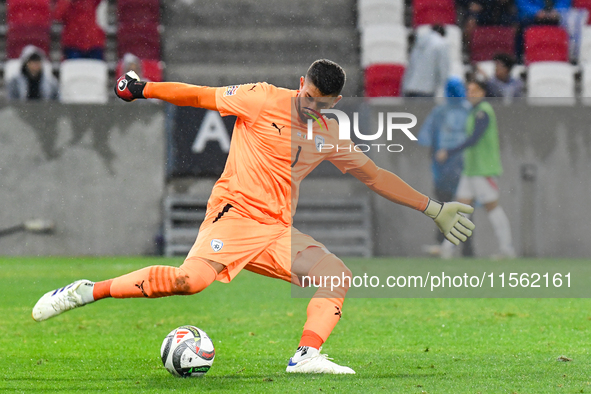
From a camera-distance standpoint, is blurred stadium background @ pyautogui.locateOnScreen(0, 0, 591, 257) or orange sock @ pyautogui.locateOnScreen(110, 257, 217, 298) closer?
orange sock @ pyautogui.locateOnScreen(110, 257, 217, 298)

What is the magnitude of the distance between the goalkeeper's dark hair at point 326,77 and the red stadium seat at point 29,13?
11.3 meters

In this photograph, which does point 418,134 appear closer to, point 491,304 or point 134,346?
point 491,304

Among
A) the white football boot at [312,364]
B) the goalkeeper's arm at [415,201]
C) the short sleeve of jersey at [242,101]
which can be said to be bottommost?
the white football boot at [312,364]

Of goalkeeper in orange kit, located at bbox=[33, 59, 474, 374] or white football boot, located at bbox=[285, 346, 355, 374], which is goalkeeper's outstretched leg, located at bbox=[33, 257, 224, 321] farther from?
white football boot, located at bbox=[285, 346, 355, 374]

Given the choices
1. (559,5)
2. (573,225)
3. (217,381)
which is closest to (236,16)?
(559,5)

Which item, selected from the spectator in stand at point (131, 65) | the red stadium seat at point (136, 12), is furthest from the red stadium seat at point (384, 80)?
the red stadium seat at point (136, 12)

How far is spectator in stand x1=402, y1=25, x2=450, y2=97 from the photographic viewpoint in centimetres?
1373

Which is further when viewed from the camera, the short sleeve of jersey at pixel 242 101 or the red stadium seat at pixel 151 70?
the red stadium seat at pixel 151 70

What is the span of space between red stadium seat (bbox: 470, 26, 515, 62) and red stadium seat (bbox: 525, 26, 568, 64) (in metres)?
0.33

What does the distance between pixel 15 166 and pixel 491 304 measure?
7836 millimetres

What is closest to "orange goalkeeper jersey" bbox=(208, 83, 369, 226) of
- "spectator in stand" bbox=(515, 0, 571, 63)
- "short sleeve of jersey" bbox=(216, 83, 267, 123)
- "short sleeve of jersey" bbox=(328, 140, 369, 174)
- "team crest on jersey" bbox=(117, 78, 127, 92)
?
"short sleeve of jersey" bbox=(216, 83, 267, 123)

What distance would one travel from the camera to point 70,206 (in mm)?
13133

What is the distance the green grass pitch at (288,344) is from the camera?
467 cm

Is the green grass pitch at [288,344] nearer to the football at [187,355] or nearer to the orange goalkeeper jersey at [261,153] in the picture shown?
the football at [187,355]
